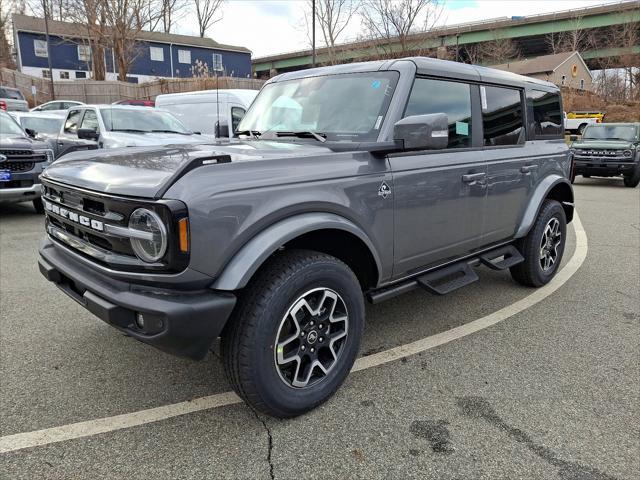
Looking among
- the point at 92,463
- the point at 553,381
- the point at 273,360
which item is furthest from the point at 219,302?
the point at 553,381

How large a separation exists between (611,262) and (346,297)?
4458mm

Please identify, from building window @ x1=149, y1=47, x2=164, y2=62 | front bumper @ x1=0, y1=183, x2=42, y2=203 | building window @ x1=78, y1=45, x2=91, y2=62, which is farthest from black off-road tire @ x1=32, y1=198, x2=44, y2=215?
building window @ x1=149, y1=47, x2=164, y2=62

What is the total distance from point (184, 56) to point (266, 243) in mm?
58872

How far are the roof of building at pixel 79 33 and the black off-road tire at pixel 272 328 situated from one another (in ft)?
127

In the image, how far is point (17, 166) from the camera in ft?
24.8

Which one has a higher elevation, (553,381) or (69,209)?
(69,209)

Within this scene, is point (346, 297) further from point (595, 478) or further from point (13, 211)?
point (13, 211)

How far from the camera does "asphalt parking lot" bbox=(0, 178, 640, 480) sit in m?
2.30

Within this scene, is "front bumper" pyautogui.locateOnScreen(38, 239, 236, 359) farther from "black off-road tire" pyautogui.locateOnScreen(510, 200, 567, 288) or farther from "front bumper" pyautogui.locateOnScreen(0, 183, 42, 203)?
"front bumper" pyautogui.locateOnScreen(0, 183, 42, 203)

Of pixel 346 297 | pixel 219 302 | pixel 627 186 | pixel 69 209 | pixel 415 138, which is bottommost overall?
pixel 627 186

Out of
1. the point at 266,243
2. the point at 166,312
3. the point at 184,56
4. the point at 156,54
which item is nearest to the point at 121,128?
the point at 266,243

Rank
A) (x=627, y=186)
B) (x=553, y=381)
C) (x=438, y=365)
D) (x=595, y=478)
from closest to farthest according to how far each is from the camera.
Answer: (x=595, y=478), (x=553, y=381), (x=438, y=365), (x=627, y=186)

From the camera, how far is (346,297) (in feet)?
9.09

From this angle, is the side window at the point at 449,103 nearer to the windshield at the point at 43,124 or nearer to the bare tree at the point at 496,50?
the windshield at the point at 43,124
